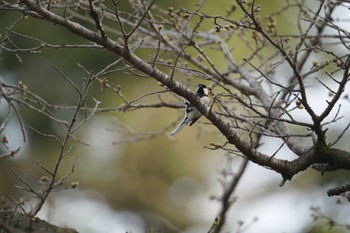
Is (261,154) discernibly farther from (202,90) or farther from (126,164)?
(126,164)

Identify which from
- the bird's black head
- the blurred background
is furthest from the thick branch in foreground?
the blurred background

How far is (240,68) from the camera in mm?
5309

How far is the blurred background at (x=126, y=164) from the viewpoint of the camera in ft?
29.3

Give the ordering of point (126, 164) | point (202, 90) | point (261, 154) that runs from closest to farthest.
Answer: point (261, 154)
point (202, 90)
point (126, 164)

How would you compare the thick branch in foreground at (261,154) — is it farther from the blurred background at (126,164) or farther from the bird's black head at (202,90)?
the blurred background at (126,164)

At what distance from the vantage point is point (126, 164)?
10141 millimetres

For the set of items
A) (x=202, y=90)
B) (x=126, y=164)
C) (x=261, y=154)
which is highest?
(x=126, y=164)

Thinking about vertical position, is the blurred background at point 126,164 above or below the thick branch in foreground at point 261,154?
above

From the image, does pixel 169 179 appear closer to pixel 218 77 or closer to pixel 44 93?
pixel 44 93

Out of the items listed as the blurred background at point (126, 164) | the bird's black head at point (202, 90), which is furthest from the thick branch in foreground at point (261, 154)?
the blurred background at point (126, 164)

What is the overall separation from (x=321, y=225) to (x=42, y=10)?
5.53m

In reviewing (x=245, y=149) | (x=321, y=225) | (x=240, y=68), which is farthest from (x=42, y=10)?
(x=321, y=225)

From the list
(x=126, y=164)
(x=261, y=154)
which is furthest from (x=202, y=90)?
(x=126, y=164)

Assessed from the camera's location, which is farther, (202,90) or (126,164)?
(126,164)
